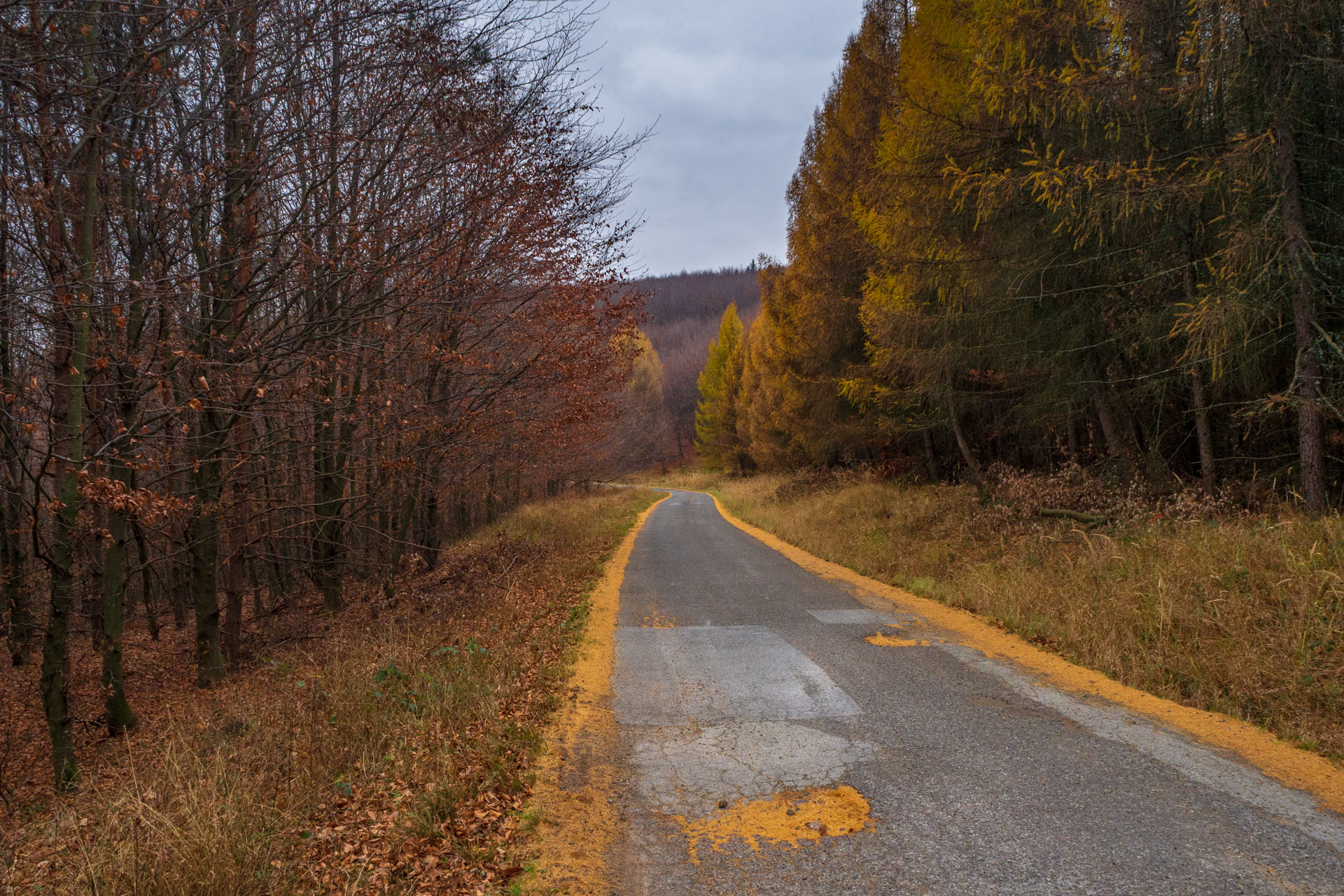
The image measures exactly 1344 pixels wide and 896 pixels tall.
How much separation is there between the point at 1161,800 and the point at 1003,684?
179cm

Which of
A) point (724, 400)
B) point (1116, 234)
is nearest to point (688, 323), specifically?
A: point (724, 400)

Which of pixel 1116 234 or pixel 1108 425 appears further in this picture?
pixel 1108 425

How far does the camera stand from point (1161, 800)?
3.32m

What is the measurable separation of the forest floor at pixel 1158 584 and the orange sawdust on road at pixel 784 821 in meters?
Result: 2.81

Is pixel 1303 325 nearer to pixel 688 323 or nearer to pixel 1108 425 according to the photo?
pixel 1108 425

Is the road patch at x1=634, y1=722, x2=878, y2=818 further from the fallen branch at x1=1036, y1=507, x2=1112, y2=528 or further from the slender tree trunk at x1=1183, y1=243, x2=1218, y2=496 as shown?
the slender tree trunk at x1=1183, y1=243, x2=1218, y2=496

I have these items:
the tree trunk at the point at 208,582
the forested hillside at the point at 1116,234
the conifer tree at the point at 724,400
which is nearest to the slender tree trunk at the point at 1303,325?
the forested hillside at the point at 1116,234

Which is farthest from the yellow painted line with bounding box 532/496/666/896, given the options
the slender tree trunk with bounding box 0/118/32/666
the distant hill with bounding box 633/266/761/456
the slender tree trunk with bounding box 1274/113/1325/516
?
the distant hill with bounding box 633/266/761/456

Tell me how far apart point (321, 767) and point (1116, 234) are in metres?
10.2

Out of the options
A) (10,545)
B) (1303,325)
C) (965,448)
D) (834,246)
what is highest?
(834,246)

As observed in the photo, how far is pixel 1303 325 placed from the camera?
686cm

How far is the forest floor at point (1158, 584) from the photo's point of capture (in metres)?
4.63

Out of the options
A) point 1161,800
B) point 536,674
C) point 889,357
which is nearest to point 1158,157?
point 889,357

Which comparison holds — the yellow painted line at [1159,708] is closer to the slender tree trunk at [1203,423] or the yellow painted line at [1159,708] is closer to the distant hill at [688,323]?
the slender tree trunk at [1203,423]
